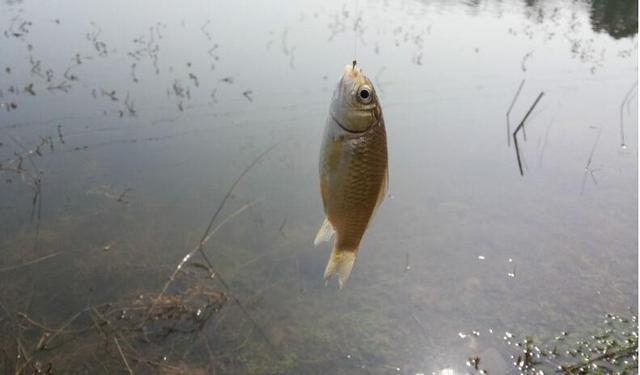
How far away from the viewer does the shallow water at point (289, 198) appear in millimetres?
4152

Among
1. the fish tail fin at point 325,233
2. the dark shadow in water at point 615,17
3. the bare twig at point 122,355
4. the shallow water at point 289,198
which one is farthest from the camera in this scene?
the dark shadow in water at point 615,17

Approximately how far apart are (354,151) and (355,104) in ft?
0.49

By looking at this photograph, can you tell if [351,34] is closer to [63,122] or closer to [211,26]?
[211,26]

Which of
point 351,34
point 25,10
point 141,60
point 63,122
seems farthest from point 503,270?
point 25,10

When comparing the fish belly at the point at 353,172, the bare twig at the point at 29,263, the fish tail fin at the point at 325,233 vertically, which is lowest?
the bare twig at the point at 29,263

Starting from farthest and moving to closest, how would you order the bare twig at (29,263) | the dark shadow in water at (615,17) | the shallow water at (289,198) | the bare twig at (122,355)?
the dark shadow in water at (615,17), the bare twig at (29,263), the shallow water at (289,198), the bare twig at (122,355)

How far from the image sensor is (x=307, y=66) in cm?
911

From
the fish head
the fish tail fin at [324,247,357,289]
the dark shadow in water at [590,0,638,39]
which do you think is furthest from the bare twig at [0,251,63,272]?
the dark shadow in water at [590,0,638,39]

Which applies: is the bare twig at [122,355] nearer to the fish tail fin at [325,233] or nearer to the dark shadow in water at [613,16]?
the fish tail fin at [325,233]

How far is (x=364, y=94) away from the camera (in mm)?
1833

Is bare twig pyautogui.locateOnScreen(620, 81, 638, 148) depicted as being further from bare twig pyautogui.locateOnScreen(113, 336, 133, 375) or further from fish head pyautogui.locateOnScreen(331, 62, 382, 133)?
fish head pyautogui.locateOnScreen(331, 62, 382, 133)

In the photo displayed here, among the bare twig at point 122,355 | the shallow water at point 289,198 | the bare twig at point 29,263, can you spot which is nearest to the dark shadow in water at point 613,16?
the shallow water at point 289,198

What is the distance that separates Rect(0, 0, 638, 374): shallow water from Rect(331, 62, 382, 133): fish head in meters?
2.49

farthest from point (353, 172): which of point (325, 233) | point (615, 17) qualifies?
point (615, 17)
